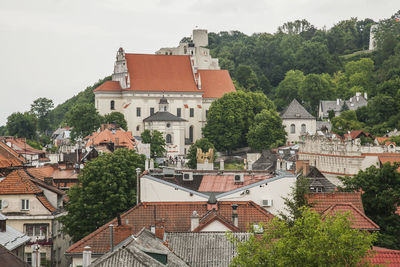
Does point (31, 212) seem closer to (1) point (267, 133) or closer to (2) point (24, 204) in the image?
(2) point (24, 204)

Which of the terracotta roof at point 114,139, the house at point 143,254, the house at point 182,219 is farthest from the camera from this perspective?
the terracotta roof at point 114,139

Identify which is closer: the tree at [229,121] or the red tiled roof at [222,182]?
the red tiled roof at [222,182]

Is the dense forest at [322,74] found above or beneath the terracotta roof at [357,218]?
above

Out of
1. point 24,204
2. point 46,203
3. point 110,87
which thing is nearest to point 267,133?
point 110,87

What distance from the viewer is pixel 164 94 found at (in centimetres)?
11912

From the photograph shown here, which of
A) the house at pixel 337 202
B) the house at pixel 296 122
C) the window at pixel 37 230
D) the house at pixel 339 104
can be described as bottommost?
the window at pixel 37 230

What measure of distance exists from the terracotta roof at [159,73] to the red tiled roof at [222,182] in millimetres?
78982

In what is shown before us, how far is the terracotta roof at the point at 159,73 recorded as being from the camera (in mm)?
119000

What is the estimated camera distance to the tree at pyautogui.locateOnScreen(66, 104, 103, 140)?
107562 mm

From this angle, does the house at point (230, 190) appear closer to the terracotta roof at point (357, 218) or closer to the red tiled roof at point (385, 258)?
the terracotta roof at point (357, 218)

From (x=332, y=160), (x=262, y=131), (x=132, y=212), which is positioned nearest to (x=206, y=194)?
(x=132, y=212)

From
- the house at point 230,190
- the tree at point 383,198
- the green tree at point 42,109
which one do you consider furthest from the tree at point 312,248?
the green tree at point 42,109

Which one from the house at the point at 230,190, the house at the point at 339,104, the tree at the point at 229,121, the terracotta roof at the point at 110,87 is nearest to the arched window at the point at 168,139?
the tree at the point at 229,121

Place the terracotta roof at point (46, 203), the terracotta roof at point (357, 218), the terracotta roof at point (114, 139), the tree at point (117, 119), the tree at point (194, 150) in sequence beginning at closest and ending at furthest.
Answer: the terracotta roof at point (357, 218), the terracotta roof at point (46, 203), the terracotta roof at point (114, 139), the tree at point (194, 150), the tree at point (117, 119)
